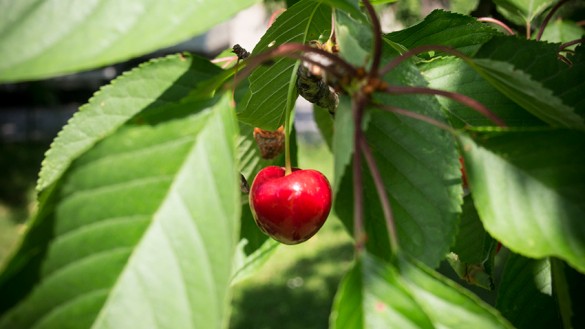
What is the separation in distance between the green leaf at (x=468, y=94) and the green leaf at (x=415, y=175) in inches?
4.8

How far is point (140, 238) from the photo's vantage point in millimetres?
568

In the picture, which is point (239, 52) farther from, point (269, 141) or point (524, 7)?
point (524, 7)

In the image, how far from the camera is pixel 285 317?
3.93 m

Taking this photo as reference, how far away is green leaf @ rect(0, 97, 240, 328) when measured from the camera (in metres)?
0.55

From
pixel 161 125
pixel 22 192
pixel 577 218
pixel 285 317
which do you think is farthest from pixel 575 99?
pixel 22 192

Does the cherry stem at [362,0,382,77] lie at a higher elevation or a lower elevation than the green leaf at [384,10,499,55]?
higher

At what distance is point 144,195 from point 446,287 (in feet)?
1.09

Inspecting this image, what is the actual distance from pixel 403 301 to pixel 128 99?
435mm

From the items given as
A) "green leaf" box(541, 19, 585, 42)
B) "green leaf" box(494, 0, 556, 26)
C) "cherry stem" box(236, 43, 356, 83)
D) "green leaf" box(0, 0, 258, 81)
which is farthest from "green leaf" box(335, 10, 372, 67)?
"green leaf" box(541, 19, 585, 42)

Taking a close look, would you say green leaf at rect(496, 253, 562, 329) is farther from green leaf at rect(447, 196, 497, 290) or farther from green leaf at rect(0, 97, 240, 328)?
green leaf at rect(0, 97, 240, 328)

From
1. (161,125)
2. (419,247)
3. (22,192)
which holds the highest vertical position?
(161,125)

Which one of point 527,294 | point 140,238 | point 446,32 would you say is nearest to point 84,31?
point 140,238

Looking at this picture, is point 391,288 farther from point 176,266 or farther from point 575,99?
point 575,99

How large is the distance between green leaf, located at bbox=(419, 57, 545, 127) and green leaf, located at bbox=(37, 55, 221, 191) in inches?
13.6
